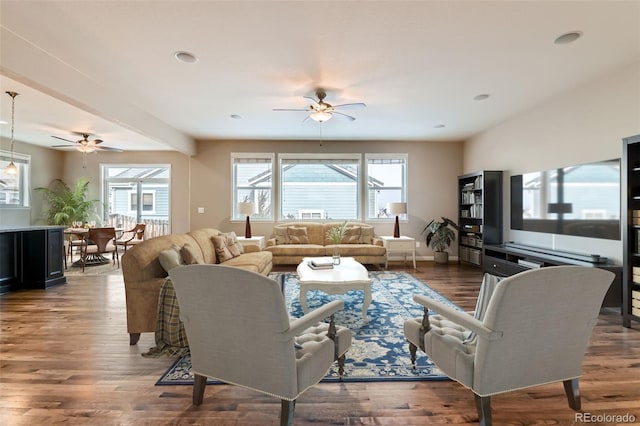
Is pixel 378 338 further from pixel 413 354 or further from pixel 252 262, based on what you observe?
pixel 252 262

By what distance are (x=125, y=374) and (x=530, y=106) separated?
5.88 m

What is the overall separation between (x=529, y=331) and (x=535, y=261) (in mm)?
3156

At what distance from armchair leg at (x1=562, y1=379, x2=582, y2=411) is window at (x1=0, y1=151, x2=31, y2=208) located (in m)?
9.42

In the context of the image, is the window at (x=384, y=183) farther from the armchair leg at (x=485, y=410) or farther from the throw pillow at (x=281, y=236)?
the armchair leg at (x=485, y=410)

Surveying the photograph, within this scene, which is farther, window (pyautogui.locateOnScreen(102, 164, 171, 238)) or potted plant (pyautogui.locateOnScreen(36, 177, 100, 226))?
window (pyautogui.locateOnScreen(102, 164, 171, 238))

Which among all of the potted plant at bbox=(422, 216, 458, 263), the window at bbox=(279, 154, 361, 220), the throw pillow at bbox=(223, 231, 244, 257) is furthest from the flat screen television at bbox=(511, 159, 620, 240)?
the throw pillow at bbox=(223, 231, 244, 257)

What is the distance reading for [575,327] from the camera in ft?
5.12

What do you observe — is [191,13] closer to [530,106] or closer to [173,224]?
[530,106]

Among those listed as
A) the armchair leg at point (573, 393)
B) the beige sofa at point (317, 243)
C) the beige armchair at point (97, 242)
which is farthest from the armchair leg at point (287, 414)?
the beige armchair at point (97, 242)

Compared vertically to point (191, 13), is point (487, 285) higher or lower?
lower

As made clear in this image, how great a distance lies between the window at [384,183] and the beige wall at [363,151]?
159 millimetres

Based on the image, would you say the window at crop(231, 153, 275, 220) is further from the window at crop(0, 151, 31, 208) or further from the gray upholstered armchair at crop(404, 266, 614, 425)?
the gray upholstered armchair at crop(404, 266, 614, 425)

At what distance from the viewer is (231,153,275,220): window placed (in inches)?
270

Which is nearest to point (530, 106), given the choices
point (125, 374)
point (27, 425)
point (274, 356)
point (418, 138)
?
point (418, 138)
